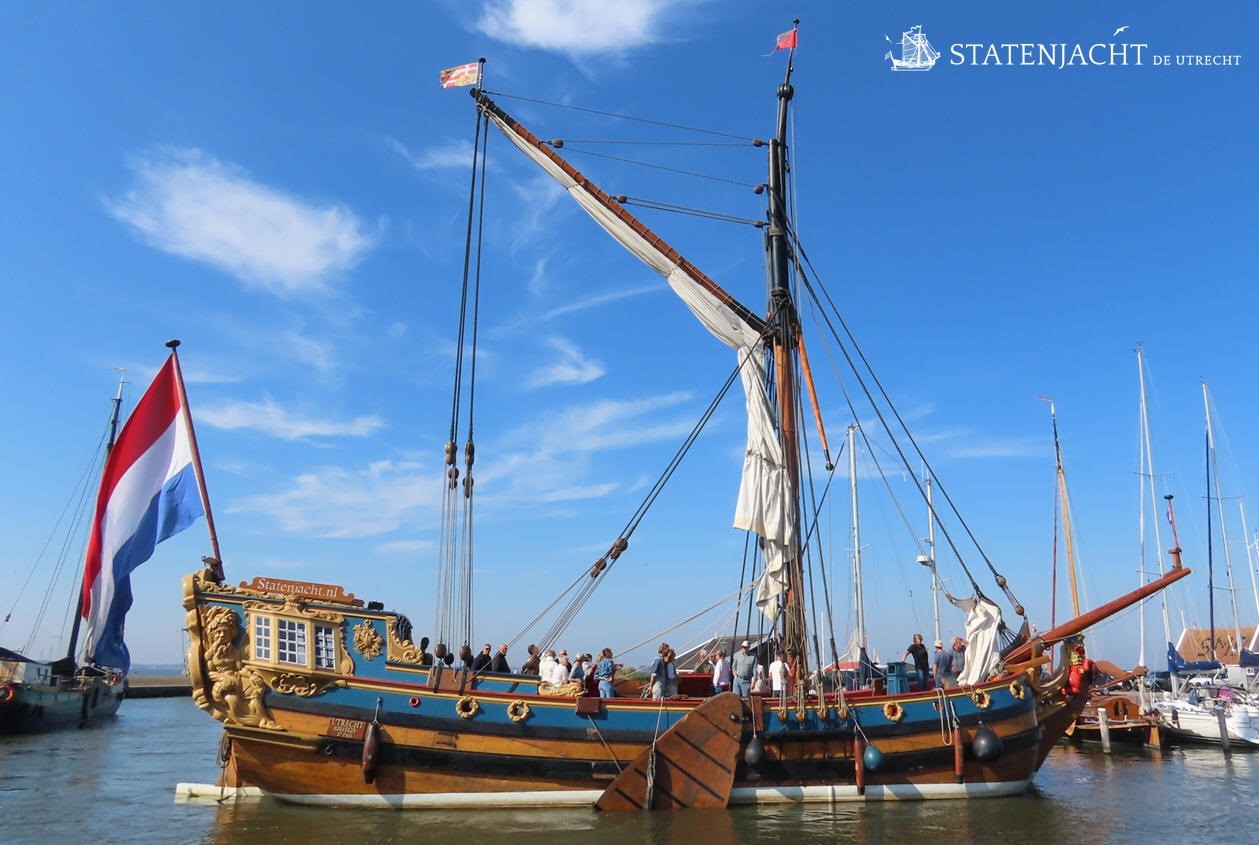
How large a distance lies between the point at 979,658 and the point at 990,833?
473 cm

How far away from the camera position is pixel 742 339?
21734mm

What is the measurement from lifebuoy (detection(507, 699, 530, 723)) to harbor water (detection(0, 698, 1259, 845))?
1.63 m

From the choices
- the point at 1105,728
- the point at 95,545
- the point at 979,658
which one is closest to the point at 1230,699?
the point at 1105,728

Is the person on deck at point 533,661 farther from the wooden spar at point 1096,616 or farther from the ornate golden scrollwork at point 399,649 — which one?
the wooden spar at point 1096,616

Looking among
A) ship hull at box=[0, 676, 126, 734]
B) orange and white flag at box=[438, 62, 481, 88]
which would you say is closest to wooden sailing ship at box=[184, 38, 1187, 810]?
orange and white flag at box=[438, 62, 481, 88]

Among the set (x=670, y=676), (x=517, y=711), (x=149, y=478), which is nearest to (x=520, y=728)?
(x=517, y=711)

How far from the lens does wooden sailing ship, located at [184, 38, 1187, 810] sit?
1667 cm

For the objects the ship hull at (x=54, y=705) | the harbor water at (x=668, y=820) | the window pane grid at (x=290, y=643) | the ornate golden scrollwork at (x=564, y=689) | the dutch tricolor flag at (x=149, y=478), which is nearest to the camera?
the harbor water at (x=668, y=820)

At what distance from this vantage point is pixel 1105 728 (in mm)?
31000

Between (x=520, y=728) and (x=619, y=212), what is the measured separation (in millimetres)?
12201

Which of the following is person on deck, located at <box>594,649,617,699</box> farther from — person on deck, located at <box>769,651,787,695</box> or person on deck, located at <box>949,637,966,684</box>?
person on deck, located at <box>949,637,966,684</box>

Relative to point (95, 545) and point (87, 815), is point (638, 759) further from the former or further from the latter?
point (95, 545)

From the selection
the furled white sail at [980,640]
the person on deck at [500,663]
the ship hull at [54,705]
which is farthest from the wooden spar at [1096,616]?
the ship hull at [54,705]

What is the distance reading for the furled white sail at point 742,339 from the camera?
65.5 ft
